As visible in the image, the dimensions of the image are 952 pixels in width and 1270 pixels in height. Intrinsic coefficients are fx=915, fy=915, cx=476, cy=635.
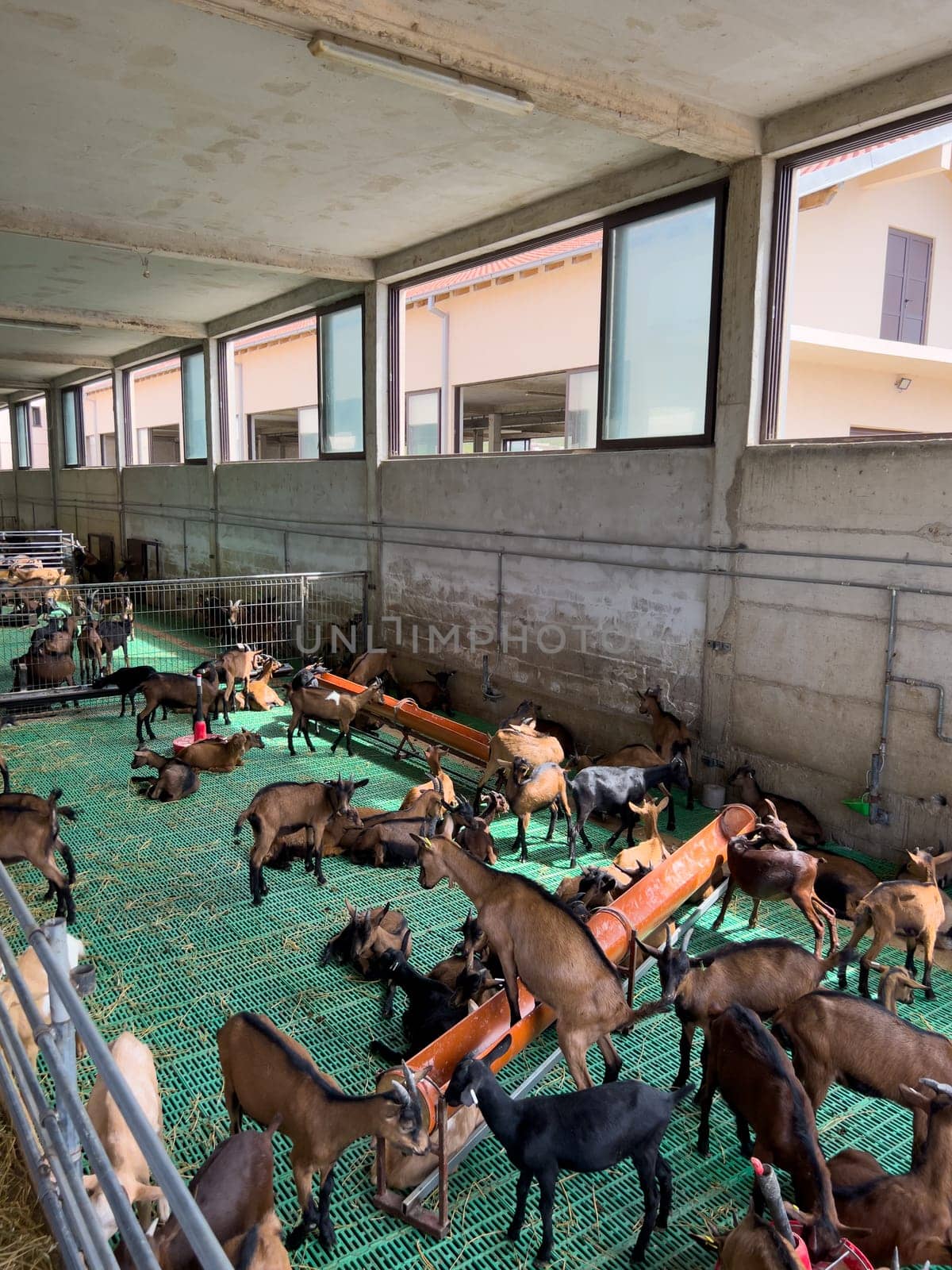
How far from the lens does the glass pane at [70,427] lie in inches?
963

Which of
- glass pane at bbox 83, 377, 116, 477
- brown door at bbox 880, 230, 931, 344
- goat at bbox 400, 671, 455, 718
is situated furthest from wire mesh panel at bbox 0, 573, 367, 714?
glass pane at bbox 83, 377, 116, 477

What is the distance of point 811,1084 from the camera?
11.2ft

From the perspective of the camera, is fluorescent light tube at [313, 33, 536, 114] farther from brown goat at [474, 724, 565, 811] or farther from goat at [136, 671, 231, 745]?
goat at [136, 671, 231, 745]

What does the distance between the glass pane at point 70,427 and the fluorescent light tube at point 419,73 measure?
69.4 ft

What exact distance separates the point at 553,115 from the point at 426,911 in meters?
5.60

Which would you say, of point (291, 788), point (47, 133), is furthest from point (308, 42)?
point (291, 788)

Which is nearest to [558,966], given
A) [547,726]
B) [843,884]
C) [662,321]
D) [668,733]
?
→ [843,884]

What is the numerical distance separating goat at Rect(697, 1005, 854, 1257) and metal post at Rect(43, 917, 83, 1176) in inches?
79.5

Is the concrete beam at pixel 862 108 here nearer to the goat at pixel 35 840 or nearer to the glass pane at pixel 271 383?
the goat at pixel 35 840

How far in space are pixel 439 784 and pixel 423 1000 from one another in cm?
229

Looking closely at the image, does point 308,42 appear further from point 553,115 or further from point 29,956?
point 29,956

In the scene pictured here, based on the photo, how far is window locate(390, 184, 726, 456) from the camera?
7.40m

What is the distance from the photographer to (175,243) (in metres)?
9.90

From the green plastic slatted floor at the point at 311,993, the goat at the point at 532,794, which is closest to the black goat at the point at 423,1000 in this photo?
the green plastic slatted floor at the point at 311,993
